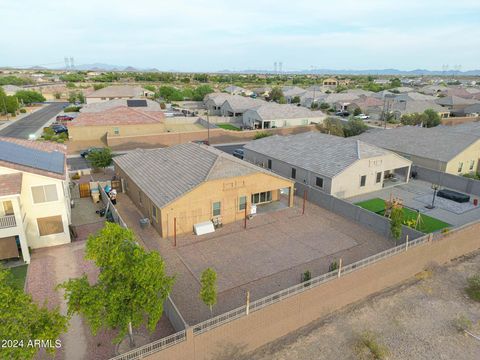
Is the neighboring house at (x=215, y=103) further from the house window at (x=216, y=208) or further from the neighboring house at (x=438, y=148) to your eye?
the house window at (x=216, y=208)

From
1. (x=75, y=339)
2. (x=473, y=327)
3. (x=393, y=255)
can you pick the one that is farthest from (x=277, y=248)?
(x=75, y=339)

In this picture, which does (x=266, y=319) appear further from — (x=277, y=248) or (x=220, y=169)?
(x=220, y=169)

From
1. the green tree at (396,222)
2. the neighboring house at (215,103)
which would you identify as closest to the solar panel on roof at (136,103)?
the neighboring house at (215,103)

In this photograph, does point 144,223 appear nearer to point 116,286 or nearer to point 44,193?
point 44,193

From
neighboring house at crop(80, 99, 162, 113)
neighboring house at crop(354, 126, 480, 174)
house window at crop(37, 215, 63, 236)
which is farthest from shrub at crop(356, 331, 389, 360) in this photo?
neighboring house at crop(80, 99, 162, 113)

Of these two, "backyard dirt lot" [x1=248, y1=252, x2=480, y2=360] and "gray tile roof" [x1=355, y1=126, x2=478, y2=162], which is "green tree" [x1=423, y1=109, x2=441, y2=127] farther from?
"backyard dirt lot" [x1=248, y1=252, x2=480, y2=360]

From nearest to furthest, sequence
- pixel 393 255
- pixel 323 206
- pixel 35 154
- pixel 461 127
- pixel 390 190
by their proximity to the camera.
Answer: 1. pixel 393 255
2. pixel 35 154
3. pixel 323 206
4. pixel 390 190
5. pixel 461 127

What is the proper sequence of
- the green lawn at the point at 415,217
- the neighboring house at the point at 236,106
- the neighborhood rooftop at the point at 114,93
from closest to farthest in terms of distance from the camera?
the green lawn at the point at 415,217 → the neighboring house at the point at 236,106 → the neighborhood rooftop at the point at 114,93
